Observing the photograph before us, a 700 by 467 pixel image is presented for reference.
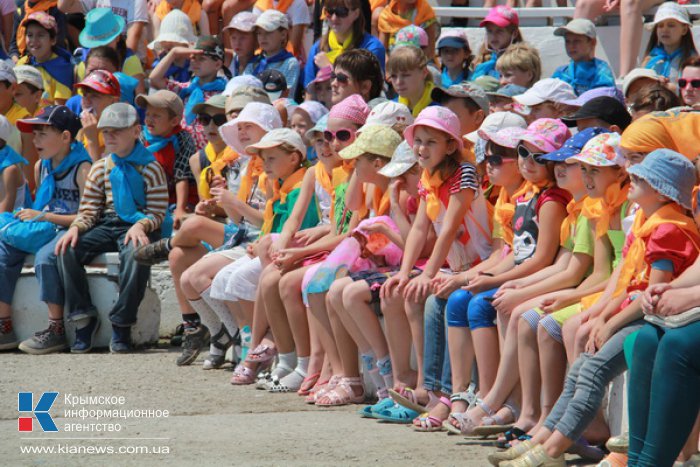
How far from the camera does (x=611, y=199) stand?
5855mm

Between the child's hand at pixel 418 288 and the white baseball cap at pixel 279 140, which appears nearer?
the child's hand at pixel 418 288

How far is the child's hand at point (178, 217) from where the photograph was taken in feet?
31.8

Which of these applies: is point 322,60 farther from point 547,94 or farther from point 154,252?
point 547,94

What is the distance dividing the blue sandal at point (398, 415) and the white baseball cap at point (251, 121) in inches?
110

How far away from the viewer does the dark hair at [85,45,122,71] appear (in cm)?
1201

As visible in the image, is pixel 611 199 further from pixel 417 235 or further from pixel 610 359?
pixel 417 235

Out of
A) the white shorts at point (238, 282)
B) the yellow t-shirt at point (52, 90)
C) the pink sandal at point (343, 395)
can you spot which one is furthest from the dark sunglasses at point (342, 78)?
the yellow t-shirt at point (52, 90)

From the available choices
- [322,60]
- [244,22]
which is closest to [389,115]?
[322,60]

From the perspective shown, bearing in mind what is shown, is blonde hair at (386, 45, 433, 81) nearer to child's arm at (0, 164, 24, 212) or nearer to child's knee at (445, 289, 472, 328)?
child's knee at (445, 289, 472, 328)

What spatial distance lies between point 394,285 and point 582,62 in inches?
127

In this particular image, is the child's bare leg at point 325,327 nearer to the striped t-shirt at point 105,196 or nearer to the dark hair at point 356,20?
the striped t-shirt at point 105,196

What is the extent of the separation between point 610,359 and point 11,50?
34.6 ft

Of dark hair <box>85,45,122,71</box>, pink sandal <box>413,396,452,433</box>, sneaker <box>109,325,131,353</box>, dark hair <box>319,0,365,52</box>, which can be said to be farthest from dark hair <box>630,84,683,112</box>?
dark hair <box>85,45,122,71</box>

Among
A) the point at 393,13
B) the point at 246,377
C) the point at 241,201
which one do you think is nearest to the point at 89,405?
the point at 246,377
